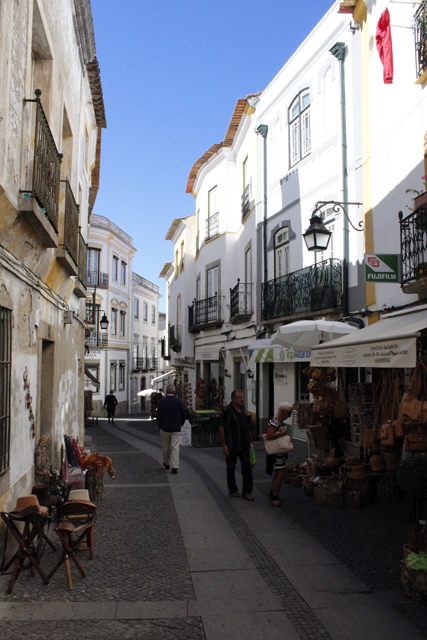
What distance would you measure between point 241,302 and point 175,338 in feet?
37.8

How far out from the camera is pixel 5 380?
528 centimetres

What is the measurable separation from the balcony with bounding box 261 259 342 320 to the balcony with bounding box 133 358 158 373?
102 ft

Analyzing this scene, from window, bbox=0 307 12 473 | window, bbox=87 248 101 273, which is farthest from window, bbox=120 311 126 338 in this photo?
window, bbox=0 307 12 473

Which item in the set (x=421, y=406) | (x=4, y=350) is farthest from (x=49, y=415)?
(x=421, y=406)

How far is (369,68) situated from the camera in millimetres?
11258

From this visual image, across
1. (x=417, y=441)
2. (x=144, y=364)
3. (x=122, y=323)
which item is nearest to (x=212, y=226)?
(x=417, y=441)

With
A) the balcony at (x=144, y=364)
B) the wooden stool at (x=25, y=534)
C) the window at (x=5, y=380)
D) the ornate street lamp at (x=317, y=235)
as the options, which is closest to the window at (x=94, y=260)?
the balcony at (x=144, y=364)

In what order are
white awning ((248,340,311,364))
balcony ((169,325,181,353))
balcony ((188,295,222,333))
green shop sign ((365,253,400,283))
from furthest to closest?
1. balcony ((169,325,181,353))
2. balcony ((188,295,222,333))
3. white awning ((248,340,311,364))
4. green shop sign ((365,253,400,283))

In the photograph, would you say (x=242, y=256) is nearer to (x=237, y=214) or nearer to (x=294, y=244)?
(x=237, y=214)

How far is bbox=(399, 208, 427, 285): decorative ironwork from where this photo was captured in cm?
779

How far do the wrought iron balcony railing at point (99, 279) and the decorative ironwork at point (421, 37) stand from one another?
101ft

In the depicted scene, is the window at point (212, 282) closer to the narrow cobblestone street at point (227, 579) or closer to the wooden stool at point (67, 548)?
the narrow cobblestone street at point (227, 579)

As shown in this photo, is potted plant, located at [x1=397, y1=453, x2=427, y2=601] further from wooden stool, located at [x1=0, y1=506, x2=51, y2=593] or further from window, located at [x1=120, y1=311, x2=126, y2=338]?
window, located at [x1=120, y1=311, x2=126, y2=338]

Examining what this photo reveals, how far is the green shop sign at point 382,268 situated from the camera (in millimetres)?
8594
